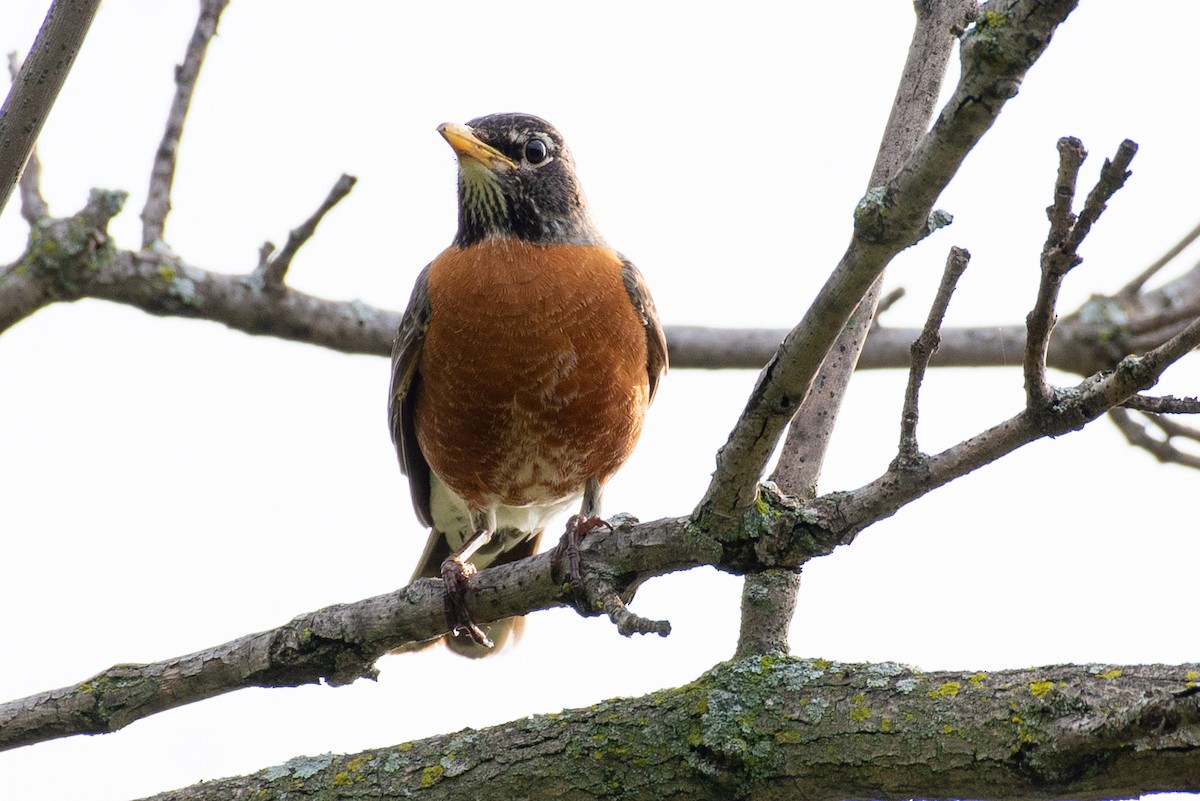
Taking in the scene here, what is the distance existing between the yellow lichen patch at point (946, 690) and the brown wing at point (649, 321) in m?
3.39

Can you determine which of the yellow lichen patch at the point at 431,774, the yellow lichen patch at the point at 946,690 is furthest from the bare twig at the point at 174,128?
the yellow lichen patch at the point at 946,690

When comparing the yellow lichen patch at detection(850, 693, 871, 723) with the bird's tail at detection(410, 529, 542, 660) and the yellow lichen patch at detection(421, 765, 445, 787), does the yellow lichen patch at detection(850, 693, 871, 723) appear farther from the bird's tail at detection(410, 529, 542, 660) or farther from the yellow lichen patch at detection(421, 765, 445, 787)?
the bird's tail at detection(410, 529, 542, 660)

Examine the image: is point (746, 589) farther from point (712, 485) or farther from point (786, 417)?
point (786, 417)

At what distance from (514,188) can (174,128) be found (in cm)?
184

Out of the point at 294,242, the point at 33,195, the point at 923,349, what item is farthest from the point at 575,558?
the point at 33,195

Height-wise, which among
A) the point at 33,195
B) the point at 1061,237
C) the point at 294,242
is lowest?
the point at 1061,237

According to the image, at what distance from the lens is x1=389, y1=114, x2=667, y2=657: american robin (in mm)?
6246

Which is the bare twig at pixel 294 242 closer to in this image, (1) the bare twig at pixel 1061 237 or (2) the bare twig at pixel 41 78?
(2) the bare twig at pixel 41 78

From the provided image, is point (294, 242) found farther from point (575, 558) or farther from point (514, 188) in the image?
point (575, 558)

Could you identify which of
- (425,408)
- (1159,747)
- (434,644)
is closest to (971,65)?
(1159,747)

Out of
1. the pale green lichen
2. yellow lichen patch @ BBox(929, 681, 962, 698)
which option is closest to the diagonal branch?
the pale green lichen

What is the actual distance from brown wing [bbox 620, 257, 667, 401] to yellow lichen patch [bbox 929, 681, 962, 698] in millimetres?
3394

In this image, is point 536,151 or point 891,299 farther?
point 536,151

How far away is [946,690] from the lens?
341 cm
